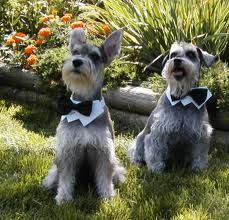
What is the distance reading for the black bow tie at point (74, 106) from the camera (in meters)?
5.12

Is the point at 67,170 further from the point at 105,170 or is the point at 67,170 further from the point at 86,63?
the point at 86,63

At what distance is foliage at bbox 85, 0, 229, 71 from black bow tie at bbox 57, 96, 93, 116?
2.56 meters

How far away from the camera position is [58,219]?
4.80 metres

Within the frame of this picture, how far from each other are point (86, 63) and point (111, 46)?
44cm

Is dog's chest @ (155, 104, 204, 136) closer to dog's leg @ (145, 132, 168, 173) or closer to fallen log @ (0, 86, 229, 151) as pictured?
dog's leg @ (145, 132, 168, 173)

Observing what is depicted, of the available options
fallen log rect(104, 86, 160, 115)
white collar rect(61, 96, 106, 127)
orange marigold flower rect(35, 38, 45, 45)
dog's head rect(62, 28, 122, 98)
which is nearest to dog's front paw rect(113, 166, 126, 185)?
white collar rect(61, 96, 106, 127)

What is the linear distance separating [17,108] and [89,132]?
11.1 ft

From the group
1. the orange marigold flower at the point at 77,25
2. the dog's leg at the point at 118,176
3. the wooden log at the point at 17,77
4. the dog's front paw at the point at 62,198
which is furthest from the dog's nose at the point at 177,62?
the wooden log at the point at 17,77

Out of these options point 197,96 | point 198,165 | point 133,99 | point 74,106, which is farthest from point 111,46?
point 133,99

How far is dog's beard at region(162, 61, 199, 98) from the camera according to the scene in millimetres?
5777

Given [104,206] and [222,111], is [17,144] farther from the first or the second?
[222,111]

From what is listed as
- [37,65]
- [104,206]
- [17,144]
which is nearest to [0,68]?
[37,65]

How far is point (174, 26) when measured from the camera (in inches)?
297

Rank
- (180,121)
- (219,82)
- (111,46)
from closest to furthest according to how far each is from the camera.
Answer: (111,46)
(180,121)
(219,82)
